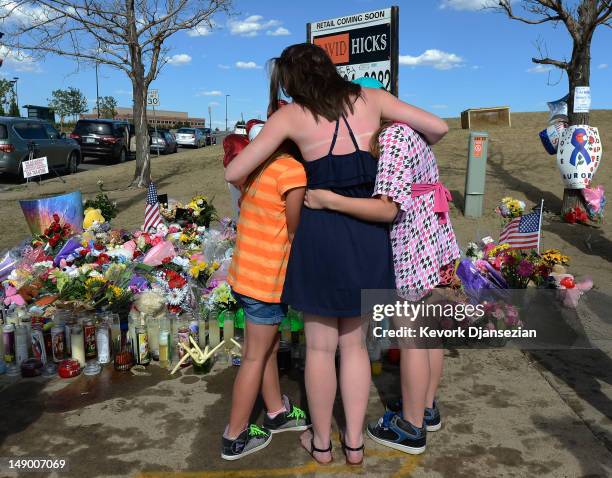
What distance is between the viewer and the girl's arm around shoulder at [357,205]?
2.15 meters

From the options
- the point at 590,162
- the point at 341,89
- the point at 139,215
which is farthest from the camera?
the point at 139,215

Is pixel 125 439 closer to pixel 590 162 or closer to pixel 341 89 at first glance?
pixel 341 89

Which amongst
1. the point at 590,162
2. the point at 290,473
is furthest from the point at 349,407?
the point at 590,162

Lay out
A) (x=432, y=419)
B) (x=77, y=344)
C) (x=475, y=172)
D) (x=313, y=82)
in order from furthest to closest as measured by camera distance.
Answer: (x=475, y=172) < (x=77, y=344) < (x=432, y=419) < (x=313, y=82)

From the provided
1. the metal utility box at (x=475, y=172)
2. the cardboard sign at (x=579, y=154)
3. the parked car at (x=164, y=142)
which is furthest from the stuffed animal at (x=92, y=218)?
the parked car at (x=164, y=142)

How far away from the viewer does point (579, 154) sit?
8.30m

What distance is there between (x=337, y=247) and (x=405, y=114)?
62 centimetres

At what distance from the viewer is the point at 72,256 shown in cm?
487

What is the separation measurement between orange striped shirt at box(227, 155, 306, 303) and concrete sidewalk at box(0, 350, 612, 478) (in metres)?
0.85

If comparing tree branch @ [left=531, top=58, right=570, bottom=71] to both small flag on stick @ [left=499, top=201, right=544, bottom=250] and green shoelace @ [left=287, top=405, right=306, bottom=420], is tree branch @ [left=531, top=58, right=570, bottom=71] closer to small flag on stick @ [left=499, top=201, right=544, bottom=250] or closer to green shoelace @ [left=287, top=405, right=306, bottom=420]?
small flag on stick @ [left=499, top=201, right=544, bottom=250]

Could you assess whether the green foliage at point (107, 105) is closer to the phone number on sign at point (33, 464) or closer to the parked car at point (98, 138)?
the parked car at point (98, 138)

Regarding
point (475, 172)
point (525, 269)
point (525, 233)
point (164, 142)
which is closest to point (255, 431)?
point (525, 269)

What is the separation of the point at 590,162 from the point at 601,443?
22.2 ft

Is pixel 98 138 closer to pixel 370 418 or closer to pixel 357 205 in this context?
pixel 370 418
